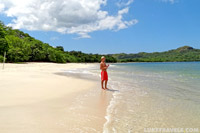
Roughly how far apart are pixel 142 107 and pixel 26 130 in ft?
12.0

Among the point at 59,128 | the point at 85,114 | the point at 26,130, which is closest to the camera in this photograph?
the point at 26,130

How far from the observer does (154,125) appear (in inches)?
147

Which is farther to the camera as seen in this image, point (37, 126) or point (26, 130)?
point (37, 126)

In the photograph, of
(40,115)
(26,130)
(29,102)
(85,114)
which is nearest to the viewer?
(26,130)

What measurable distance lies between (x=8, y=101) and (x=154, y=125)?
15.0ft

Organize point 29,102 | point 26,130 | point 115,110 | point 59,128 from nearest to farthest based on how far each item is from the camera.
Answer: point 26,130
point 59,128
point 115,110
point 29,102

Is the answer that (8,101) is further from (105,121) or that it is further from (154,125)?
Result: (154,125)

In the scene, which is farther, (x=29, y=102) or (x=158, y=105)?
(x=158, y=105)

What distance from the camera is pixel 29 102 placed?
5.12m

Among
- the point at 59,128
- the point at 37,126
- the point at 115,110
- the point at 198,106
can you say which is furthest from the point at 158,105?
the point at 37,126

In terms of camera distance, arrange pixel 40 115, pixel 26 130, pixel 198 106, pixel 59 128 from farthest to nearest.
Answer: pixel 198 106, pixel 40 115, pixel 59 128, pixel 26 130

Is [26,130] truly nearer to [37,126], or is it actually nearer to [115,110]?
[37,126]

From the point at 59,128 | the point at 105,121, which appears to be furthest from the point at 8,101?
the point at 105,121

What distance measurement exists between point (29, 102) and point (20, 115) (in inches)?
51.1
